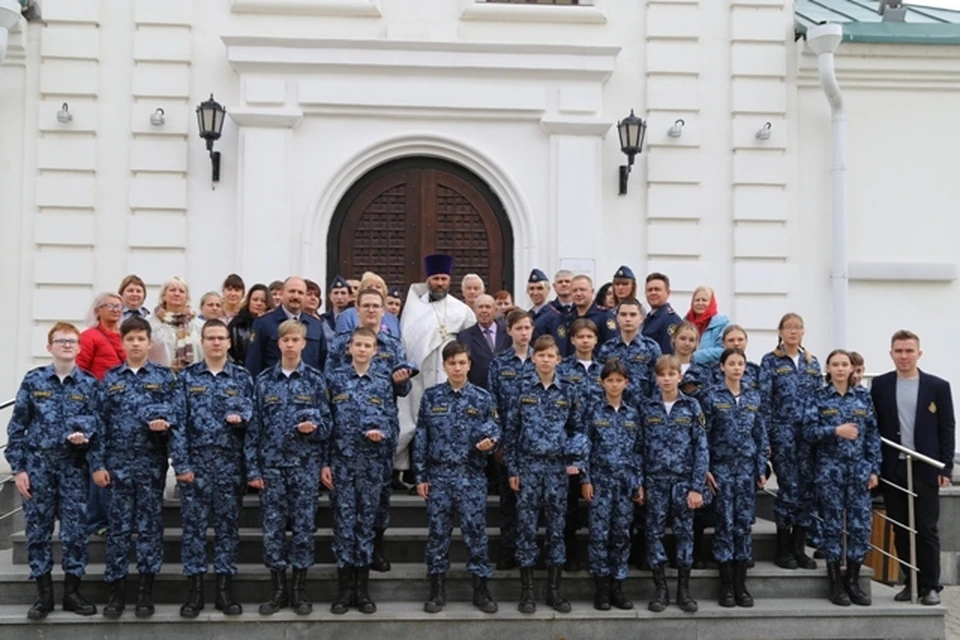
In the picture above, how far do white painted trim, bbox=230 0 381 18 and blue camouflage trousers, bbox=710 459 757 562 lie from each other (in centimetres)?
556

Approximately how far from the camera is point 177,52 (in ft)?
30.0

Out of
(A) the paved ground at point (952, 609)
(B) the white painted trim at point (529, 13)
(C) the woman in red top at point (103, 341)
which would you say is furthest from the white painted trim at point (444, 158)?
(A) the paved ground at point (952, 609)

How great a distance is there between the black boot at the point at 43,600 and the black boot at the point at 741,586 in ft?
14.1

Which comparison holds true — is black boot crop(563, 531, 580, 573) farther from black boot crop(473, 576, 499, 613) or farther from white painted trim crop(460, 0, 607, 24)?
white painted trim crop(460, 0, 607, 24)

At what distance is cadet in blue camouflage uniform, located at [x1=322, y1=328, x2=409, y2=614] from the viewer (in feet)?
19.5

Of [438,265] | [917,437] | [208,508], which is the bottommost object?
[208,508]

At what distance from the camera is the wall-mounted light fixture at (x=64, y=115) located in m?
8.95

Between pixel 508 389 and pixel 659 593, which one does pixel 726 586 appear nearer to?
pixel 659 593

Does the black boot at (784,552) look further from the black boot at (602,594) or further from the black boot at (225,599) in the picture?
the black boot at (225,599)

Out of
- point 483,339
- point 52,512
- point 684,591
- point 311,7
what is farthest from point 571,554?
point 311,7

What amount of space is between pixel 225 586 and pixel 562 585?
2135 millimetres

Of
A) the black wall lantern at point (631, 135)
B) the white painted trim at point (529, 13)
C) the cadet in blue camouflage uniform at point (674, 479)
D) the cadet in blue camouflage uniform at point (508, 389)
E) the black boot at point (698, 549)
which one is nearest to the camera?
the cadet in blue camouflage uniform at point (674, 479)

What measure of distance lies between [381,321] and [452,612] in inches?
79.7

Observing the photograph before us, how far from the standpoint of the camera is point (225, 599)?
19.2 feet
